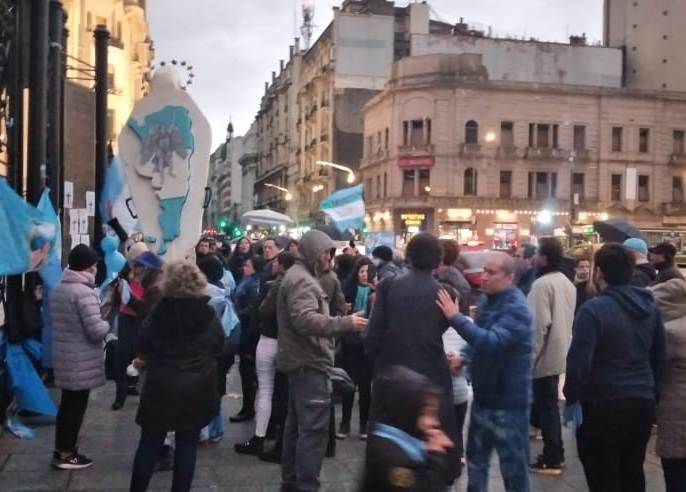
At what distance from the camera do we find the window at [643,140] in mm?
53375

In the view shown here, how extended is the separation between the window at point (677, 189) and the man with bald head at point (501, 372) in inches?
2114

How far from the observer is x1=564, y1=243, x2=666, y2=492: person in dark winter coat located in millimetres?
4801

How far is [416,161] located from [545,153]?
874 centimetres

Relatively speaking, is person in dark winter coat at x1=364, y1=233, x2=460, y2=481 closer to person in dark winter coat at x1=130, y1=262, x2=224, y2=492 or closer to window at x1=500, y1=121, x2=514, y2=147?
person in dark winter coat at x1=130, y1=262, x2=224, y2=492

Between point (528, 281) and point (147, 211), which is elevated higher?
point (147, 211)

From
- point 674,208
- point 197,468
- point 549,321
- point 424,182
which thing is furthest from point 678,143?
point 197,468

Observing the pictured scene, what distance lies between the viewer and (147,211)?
347 inches

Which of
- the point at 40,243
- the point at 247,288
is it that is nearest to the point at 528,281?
the point at 247,288

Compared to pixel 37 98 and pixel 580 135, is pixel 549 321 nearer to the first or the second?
pixel 37 98

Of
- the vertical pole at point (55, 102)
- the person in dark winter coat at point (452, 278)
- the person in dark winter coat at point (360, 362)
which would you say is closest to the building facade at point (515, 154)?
the vertical pole at point (55, 102)

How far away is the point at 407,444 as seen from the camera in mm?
2652

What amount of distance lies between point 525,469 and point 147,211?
17.8 ft

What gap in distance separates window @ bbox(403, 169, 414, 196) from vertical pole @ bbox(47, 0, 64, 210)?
41.2 m

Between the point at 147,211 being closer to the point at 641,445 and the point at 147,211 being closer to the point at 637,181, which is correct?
the point at 641,445
